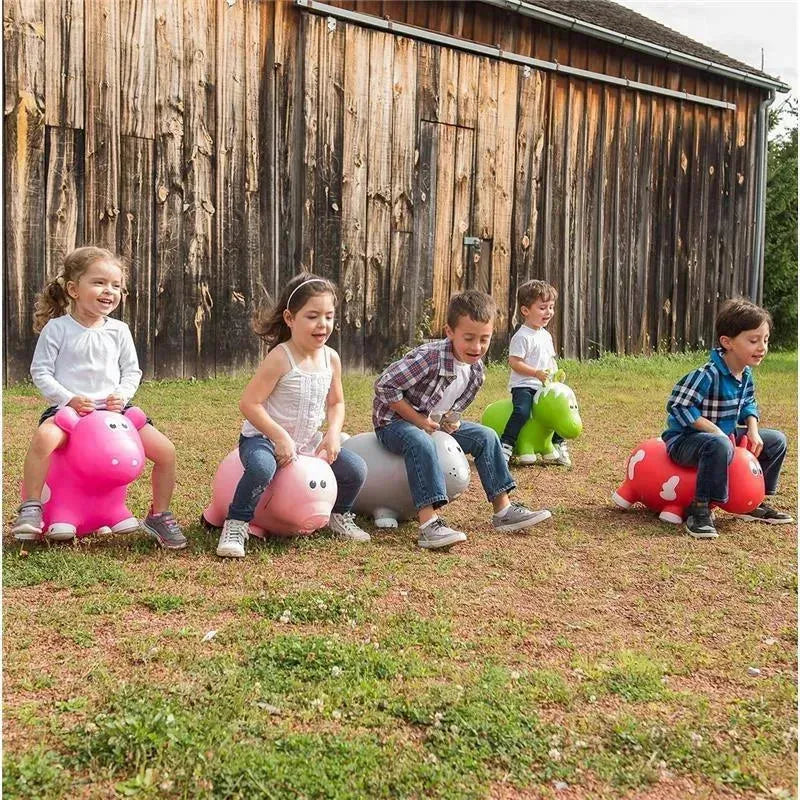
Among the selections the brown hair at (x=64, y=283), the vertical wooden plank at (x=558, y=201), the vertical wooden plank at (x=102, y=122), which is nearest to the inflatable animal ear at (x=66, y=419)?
the brown hair at (x=64, y=283)

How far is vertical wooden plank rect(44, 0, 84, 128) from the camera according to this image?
948 centimetres

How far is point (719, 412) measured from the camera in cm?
608

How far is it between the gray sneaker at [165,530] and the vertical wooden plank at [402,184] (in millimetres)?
7476

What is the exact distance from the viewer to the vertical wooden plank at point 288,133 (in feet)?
36.2

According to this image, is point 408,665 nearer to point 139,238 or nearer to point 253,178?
point 139,238

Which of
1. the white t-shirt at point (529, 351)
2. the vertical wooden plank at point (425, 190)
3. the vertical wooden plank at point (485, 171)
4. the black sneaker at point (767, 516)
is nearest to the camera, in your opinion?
the black sneaker at point (767, 516)

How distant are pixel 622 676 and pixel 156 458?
270 cm

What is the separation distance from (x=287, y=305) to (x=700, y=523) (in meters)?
2.65

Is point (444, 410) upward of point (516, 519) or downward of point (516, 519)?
upward

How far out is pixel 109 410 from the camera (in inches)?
205

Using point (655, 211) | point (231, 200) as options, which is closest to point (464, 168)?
point (231, 200)

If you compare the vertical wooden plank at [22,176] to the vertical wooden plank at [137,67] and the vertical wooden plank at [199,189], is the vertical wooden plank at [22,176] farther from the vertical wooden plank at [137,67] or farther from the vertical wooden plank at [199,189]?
the vertical wooden plank at [199,189]

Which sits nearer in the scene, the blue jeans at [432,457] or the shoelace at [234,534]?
the shoelace at [234,534]

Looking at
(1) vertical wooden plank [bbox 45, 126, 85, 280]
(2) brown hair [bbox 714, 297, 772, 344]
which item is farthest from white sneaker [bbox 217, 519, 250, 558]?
(1) vertical wooden plank [bbox 45, 126, 85, 280]
